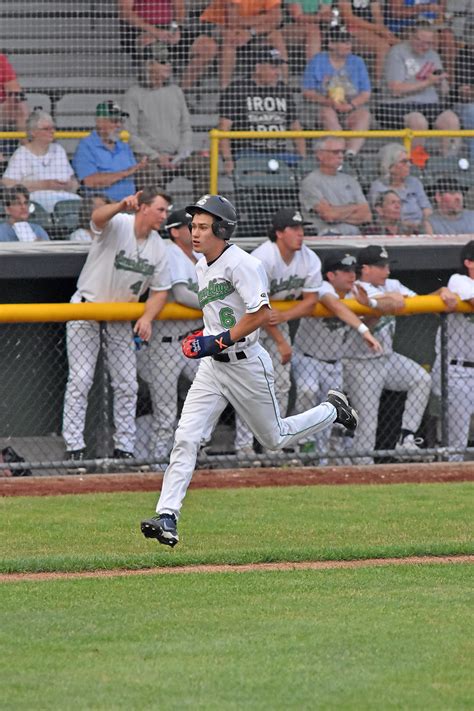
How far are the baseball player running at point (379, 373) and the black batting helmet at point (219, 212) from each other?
375 cm

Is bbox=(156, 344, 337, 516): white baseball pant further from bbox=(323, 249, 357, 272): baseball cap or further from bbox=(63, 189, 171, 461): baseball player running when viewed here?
bbox=(323, 249, 357, 272): baseball cap

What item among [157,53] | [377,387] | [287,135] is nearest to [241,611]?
[377,387]

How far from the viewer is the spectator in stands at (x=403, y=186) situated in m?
12.5

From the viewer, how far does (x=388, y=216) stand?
12445mm

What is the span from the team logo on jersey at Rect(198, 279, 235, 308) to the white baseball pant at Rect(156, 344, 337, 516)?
35cm

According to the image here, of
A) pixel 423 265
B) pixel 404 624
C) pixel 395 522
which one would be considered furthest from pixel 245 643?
pixel 423 265

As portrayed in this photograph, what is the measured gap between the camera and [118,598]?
610 centimetres

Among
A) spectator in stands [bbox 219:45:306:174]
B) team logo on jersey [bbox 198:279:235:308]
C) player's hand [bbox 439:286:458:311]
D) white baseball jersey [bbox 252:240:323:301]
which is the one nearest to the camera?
team logo on jersey [bbox 198:279:235:308]

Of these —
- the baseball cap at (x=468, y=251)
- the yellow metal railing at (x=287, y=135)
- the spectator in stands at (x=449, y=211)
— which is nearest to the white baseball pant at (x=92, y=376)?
the yellow metal railing at (x=287, y=135)

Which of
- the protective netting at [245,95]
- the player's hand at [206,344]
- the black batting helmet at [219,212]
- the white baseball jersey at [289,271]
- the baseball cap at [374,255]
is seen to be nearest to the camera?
the player's hand at [206,344]

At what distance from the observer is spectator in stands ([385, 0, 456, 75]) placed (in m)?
13.5

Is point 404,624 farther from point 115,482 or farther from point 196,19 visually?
point 196,19

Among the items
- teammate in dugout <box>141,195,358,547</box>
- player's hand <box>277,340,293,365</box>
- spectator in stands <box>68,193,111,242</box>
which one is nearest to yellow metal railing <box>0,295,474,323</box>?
player's hand <box>277,340,293,365</box>

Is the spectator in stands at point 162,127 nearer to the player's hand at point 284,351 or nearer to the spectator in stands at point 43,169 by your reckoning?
the spectator in stands at point 43,169
